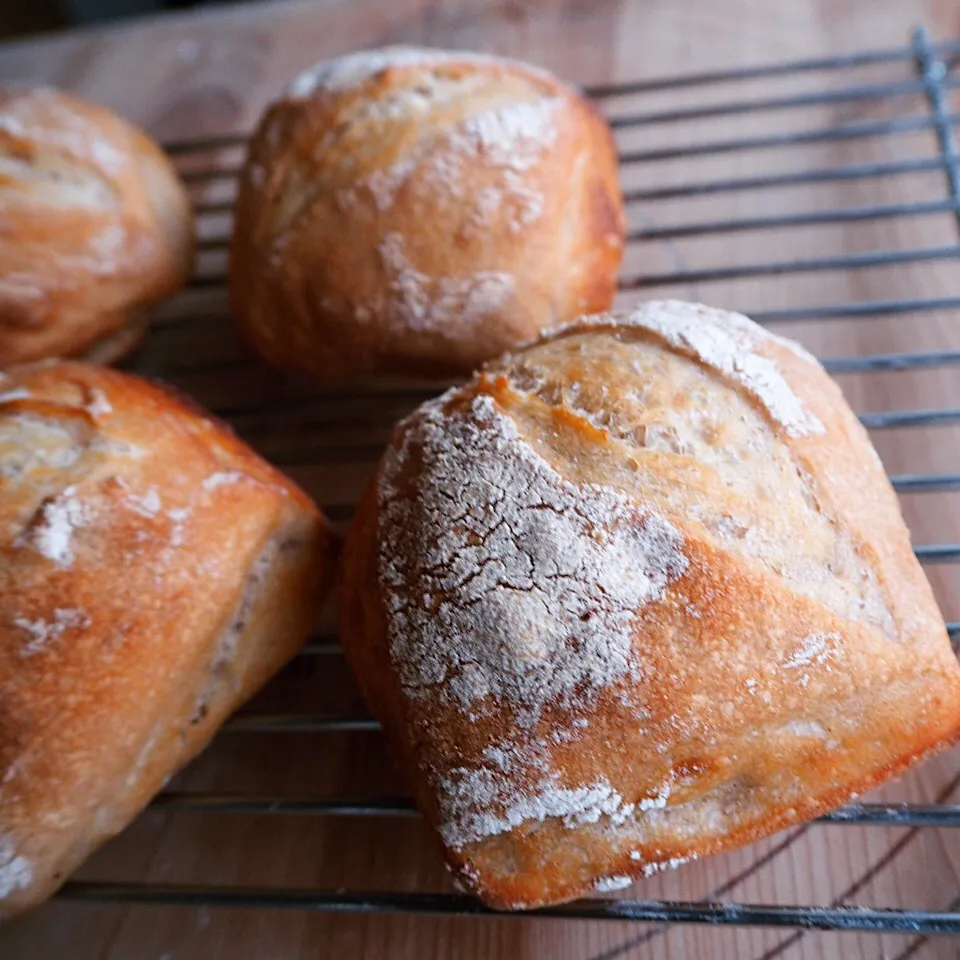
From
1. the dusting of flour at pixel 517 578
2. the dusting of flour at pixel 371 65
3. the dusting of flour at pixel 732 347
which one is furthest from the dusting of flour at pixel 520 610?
the dusting of flour at pixel 371 65

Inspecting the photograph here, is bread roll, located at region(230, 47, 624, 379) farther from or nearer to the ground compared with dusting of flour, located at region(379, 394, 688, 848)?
farther from the ground

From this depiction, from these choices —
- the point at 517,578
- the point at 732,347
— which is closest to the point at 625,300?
the point at 732,347

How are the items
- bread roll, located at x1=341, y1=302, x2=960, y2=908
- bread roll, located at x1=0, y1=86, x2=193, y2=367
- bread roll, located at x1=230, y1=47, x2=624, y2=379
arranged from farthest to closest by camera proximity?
bread roll, located at x1=0, y1=86, x2=193, y2=367
bread roll, located at x1=230, y1=47, x2=624, y2=379
bread roll, located at x1=341, y1=302, x2=960, y2=908

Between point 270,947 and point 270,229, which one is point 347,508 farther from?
point 270,947

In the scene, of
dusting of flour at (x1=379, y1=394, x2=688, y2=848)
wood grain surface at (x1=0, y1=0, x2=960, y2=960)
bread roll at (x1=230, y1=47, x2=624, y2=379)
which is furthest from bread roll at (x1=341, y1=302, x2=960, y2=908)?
bread roll at (x1=230, y1=47, x2=624, y2=379)

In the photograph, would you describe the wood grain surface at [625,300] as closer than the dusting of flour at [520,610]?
No

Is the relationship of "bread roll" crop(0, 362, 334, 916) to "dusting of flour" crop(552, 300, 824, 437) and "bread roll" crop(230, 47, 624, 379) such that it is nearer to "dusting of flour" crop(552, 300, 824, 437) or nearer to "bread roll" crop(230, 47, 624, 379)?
"bread roll" crop(230, 47, 624, 379)

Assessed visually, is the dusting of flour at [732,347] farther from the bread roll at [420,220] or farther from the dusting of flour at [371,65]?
the dusting of flour at [371,65]
